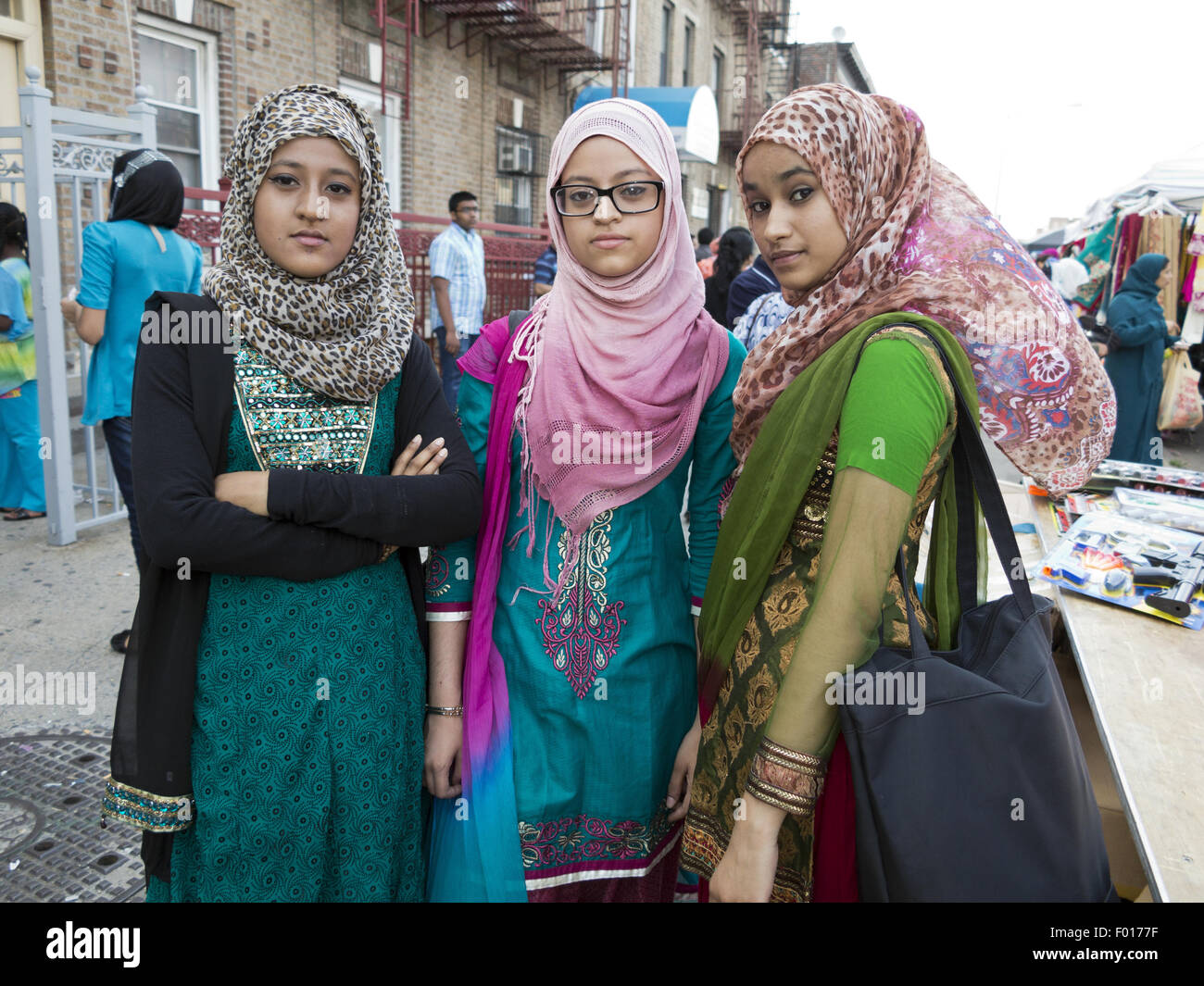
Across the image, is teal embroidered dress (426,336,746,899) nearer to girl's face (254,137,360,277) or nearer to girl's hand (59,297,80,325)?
girl's face (254,137,360,277)

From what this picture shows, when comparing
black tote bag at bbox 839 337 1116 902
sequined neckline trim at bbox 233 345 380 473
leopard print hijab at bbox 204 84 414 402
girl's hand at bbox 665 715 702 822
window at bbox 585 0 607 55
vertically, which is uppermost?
window at bbox 585 0 607 55

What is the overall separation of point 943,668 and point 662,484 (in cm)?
77

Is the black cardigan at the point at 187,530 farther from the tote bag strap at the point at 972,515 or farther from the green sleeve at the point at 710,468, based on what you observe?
the tote bag strap at the point at 972,515

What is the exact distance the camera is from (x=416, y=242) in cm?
916

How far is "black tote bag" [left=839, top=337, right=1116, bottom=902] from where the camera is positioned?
1.27 meters

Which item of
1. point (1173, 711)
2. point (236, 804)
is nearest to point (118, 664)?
point (236, 804)

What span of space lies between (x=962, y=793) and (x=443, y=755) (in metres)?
1.06

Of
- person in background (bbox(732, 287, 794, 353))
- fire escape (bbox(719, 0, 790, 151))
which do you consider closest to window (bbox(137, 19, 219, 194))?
person in background (bbox(732, 287, 794, 353))

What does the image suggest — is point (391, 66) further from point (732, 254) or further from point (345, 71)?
point (732, 254)

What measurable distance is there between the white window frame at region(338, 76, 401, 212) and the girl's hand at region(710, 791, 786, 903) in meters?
10.0

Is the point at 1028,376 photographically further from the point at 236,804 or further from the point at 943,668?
the point at 236,804

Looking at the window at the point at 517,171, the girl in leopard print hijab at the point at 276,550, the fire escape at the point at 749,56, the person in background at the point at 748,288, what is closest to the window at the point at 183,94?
the person in background at the point at 748,288

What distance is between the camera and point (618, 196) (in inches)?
71.6

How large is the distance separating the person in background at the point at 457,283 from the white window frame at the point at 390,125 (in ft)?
8.19
